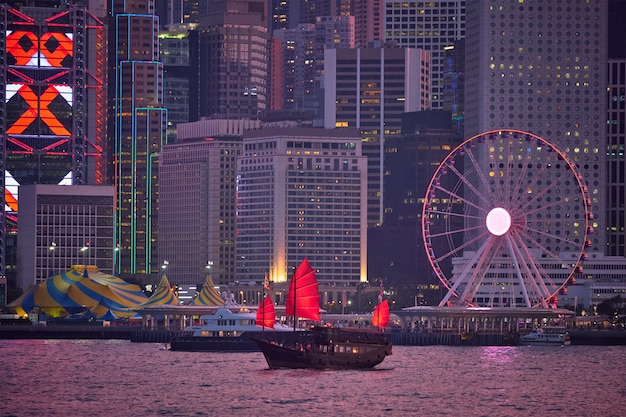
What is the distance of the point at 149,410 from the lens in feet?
541

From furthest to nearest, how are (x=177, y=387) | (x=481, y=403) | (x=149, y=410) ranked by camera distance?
(x=177, y=387)
(x=481, y=403)
(x=149, y=410)

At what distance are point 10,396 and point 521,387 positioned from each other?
49.2 meters

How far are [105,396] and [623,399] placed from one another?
46.3 meters

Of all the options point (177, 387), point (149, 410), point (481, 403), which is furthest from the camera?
point (177, 387)

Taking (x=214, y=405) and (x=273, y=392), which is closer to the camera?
(x=214, y=405)

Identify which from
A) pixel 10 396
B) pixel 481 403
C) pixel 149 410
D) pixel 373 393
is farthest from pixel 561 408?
pixel 10 396

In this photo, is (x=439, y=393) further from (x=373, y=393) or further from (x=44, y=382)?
(x=44, y=382)

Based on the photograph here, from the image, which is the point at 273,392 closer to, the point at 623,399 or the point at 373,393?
the point at 373,393

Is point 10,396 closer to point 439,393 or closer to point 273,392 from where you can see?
point 273,392

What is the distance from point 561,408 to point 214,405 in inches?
1157

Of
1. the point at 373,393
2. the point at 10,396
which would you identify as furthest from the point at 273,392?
the point at 10,396

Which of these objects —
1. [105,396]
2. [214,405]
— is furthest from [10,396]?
[214,405]

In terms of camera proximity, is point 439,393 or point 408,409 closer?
point 408,409

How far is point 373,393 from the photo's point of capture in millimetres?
182125
